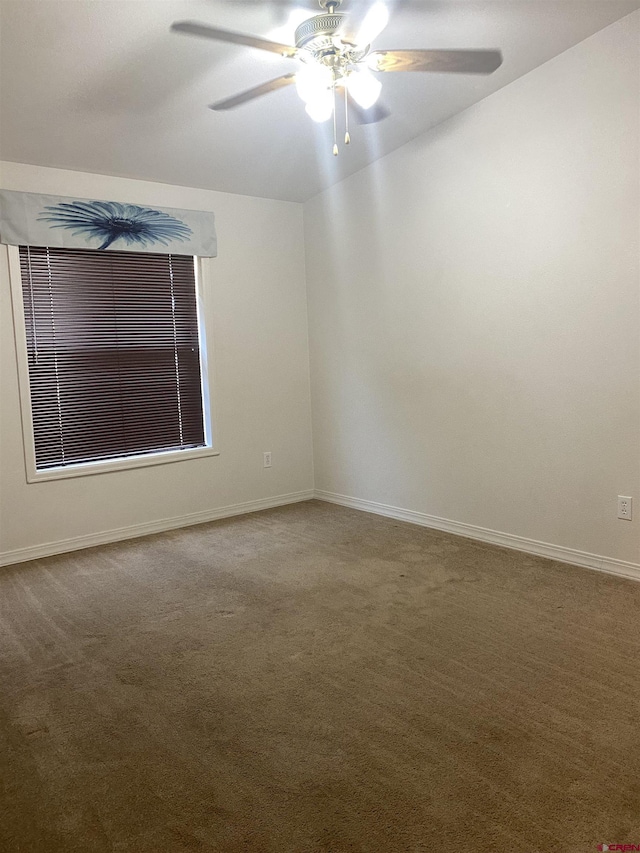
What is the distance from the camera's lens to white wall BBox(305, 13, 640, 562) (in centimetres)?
290

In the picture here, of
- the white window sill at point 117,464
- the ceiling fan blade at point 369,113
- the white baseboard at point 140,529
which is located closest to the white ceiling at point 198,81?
the ceiling fan blade at point 369,113

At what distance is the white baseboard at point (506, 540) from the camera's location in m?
3.03

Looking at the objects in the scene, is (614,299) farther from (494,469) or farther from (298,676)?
(298,676)

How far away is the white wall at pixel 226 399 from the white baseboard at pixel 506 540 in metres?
0.76

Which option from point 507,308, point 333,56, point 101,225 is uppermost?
point 333,56

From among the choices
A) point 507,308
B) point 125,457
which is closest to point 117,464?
point 125,457

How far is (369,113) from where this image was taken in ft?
11.0

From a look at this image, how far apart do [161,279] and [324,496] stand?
215cm

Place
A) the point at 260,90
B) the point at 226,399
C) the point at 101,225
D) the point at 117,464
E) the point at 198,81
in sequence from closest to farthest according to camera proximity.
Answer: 1. the point at 260,90
2. the point at 198,81
3. the point at 101,225
4. the point at 117,464
5. the point at 226,399

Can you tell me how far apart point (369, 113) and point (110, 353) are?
227 centimetres

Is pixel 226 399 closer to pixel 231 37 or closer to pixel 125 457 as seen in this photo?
pixel 125 457

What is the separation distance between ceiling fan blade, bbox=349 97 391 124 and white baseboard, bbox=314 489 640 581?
2.48m

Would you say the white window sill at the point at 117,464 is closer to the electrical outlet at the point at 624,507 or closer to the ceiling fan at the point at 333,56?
the ceiling fan at the point at 333,56

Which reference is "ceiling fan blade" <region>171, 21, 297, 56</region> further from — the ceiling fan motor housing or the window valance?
the window valance
